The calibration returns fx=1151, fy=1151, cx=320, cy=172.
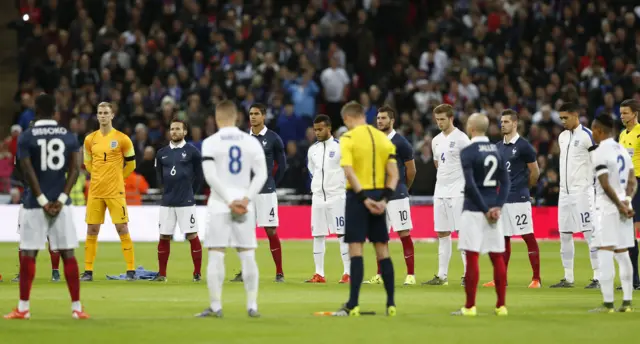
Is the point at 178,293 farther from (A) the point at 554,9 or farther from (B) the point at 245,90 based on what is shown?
(A) the point at 554,9

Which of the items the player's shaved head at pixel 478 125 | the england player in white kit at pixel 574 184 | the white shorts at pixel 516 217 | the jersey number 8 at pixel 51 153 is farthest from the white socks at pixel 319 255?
the jersey number 8 at pixel 51 153

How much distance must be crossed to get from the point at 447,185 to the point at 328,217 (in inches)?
76.0

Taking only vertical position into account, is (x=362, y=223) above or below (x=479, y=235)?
above

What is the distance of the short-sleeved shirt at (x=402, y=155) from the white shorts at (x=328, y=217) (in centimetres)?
92

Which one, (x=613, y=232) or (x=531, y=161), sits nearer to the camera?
(x=613, y=232)

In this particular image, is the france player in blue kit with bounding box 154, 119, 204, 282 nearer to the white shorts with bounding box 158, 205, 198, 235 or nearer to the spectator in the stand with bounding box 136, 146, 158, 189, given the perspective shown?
the white shorts with bounding box 158, 205, 198, 235

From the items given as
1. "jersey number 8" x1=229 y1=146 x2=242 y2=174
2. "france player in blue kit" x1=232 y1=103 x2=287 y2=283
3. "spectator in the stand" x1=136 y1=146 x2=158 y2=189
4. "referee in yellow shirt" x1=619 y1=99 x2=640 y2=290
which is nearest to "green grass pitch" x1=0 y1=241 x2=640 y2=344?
"france player in blue kit" x1=232 y1=103 x2=287 y2=283

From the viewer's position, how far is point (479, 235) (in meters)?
12.9

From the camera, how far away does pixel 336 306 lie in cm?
1397

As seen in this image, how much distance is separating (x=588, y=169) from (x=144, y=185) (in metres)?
14.1

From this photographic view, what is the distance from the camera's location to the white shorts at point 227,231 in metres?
12.6

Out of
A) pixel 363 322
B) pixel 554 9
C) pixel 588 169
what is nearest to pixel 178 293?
pixel 363 322

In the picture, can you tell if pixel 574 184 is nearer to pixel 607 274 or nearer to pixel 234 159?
pixel 607 274

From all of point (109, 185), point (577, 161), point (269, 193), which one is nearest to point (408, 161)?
point (269, 193)
